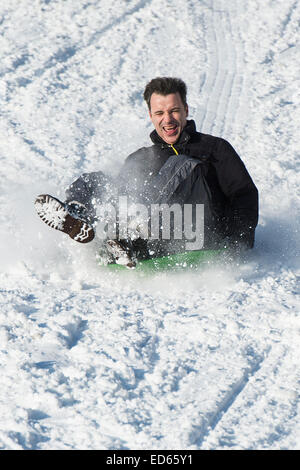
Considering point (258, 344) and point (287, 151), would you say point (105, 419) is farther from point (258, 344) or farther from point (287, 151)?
point (287, 151)

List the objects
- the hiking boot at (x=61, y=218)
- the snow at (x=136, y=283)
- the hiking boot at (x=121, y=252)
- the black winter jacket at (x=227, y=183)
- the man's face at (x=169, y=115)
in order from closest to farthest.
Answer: the snow at (x=136, y=283), the hiking boot at (x=61, y=218), the hiking boot at (x=121, y=252), the black winter jacket at (x=227, y=183), the man's face at (x=169, y=115)

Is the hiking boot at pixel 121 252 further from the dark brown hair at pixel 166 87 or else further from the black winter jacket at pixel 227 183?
the dark brown hair at pixel 166 87

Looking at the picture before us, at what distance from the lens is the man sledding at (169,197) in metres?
3.28

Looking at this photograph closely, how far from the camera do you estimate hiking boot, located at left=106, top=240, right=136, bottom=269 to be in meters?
3.27

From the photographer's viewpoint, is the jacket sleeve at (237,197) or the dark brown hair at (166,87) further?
the dark brown hair at (166,87)

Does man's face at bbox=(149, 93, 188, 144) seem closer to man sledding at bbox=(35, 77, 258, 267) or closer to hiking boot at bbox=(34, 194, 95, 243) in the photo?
man sledding at bbox=(35, 77, 258, 267)

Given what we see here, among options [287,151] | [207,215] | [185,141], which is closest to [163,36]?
[287,151]

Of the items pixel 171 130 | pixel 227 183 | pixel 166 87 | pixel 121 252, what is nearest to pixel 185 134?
pixel 171 130

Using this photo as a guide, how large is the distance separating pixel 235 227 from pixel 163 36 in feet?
14.1

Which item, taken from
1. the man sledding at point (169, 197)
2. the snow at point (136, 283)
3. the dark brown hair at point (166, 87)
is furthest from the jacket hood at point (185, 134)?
the snow at point (136, 283)

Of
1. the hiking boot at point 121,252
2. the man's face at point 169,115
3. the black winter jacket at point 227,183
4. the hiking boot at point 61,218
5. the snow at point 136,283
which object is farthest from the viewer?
the man's face at point 169,115

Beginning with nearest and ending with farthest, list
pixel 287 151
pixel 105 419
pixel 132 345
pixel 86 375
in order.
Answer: pixel 105 419 < pixel 86 375 < pixel 132 345 < pixel 287 151

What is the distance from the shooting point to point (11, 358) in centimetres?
267

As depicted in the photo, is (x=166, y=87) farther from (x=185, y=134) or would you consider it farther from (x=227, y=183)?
(x=227, y=183)
